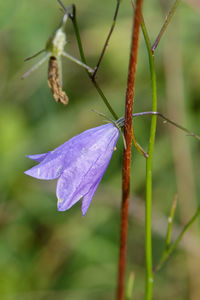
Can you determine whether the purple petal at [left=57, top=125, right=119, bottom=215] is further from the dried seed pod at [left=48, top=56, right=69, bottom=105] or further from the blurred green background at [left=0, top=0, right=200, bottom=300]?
the blurred green background at [left=0, top=0, right=200, bottom=300]

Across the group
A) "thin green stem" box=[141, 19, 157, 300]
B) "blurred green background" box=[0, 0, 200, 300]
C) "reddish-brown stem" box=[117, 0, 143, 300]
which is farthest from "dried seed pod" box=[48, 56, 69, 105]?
"blurred green background" box=[0, 0, 200, 300]

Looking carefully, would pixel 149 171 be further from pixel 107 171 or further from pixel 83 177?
pixel 107 171

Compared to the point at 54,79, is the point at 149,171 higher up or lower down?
lower down

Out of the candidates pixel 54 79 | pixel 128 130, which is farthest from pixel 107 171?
pixel 54 79

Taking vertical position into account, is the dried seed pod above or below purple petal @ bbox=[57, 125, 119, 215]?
above

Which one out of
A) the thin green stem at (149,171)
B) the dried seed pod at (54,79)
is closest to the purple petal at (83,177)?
the thin green stem at (149,171)

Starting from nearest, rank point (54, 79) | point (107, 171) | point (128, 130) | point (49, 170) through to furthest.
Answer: point (54, 79) → point (128, 130) → point (49, 170) → point (107, 171)
